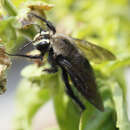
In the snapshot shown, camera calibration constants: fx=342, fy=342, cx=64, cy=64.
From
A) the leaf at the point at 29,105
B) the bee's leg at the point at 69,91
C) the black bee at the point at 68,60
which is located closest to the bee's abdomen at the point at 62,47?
the black bee at the point at 68,60

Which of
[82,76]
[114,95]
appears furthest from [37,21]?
[114,95]

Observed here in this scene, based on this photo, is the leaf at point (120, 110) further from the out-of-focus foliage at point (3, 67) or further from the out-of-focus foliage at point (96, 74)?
the out-of-focus foliage at point (3, 67)

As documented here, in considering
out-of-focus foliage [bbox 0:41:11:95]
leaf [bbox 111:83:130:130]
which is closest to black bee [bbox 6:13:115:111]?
leaf [bbox 111:83:130:130]

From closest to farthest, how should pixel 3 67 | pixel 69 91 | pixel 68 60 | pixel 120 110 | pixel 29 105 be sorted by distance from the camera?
pixel 3 67
pixel 120 110
pixel 68 60
pixel 69 91
pixel 29 105

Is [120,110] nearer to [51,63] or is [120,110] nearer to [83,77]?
[83,77]

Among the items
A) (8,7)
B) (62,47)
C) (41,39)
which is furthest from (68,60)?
(8,7)

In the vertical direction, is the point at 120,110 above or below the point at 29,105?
above
